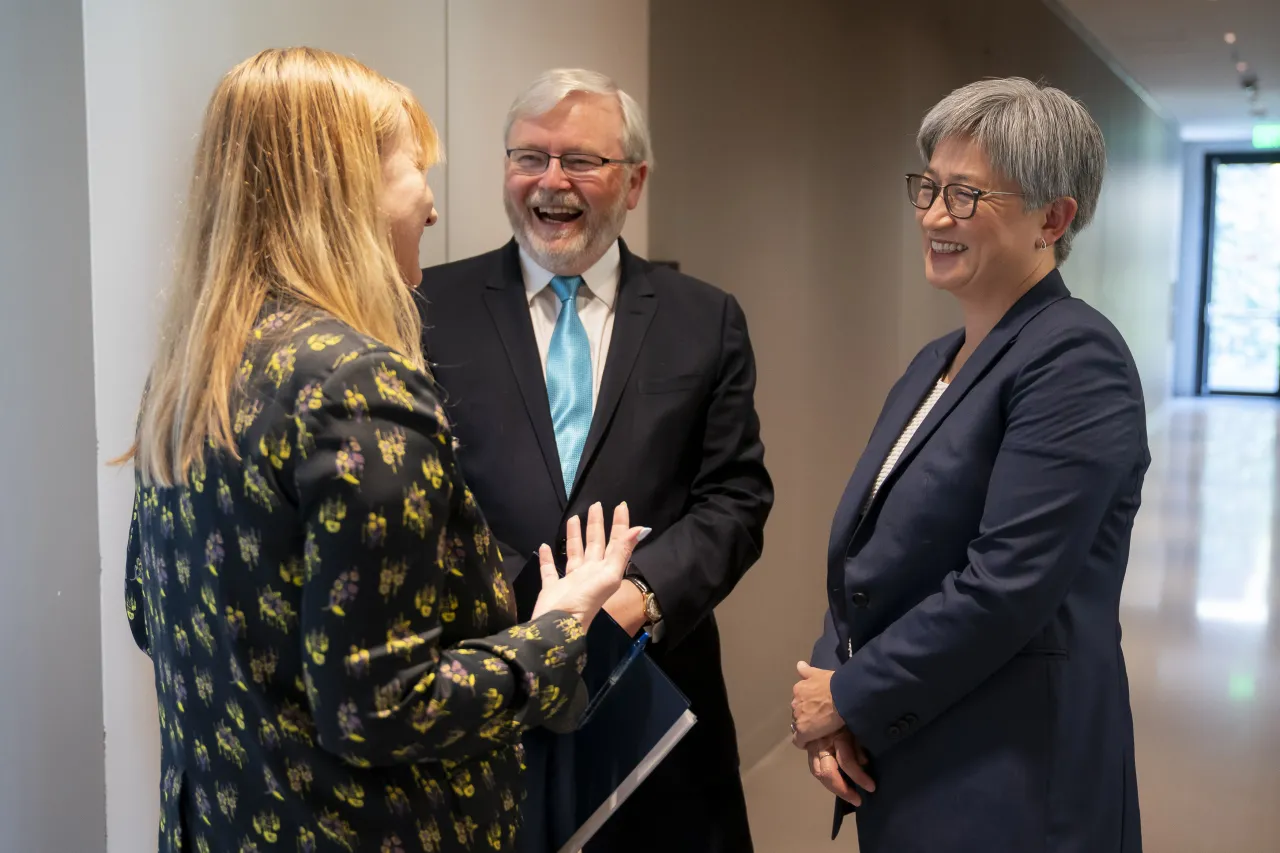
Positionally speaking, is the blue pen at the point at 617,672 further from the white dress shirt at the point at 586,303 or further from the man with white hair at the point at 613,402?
the white dress shirt at the point at 586,303

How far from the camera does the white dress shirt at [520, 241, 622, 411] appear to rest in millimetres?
2293

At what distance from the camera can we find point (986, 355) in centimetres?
174

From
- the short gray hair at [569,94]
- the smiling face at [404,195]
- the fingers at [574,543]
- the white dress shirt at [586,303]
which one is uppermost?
the short gray hair at [569,94]

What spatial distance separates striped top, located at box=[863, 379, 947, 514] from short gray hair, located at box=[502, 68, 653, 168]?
31.7 inches

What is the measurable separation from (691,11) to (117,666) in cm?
273

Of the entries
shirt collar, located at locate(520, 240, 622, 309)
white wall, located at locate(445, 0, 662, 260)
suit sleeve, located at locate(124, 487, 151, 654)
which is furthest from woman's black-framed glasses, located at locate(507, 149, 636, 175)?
suit sleeve, located at locate(124, 487, 151, 654)

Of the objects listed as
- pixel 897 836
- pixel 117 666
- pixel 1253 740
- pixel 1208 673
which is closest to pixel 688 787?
pixel 897 836

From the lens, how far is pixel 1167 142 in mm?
10727

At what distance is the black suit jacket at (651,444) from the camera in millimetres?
2135

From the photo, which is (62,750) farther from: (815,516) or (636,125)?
(815,516)

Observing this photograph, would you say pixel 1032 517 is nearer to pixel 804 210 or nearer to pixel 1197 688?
pixel 804 210

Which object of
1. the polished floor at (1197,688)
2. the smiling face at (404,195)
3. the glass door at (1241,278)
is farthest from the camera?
the glass door at (1241,278)

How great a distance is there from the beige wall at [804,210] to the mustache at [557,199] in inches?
55.3

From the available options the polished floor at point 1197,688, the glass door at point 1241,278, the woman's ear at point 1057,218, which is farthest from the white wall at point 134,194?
the glass door at point 1241,278
